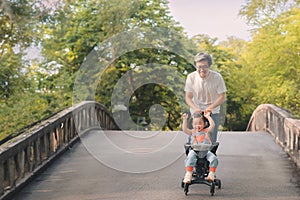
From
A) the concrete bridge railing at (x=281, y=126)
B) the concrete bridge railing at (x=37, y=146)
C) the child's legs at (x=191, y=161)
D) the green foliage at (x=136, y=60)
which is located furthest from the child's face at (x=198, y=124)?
the green foliage at (x=136, y=60)

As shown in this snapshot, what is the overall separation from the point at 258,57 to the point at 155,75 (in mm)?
5549

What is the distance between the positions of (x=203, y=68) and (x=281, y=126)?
5.11 metres

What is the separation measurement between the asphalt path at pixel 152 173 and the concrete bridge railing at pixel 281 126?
7.6 inches

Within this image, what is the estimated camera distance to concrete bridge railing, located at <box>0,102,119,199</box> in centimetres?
643

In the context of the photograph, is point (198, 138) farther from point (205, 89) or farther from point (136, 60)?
point (136, 60)

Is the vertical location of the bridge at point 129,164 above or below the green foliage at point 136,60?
below

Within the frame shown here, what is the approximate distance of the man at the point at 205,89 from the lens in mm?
6355

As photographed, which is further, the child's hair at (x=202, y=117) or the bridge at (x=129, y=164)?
the bridge at (x=129, y=164)

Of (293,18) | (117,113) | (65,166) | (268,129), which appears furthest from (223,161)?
(117,113)

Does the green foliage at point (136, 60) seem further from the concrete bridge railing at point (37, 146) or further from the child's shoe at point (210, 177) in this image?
the child's shoe at point (210, 177)

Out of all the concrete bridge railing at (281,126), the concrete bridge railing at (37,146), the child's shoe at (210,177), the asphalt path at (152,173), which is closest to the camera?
the child's shoe at (210,177)

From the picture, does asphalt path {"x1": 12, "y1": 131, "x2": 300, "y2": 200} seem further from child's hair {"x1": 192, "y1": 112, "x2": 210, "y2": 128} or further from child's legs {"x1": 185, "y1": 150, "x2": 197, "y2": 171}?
child's hair {"x1": 192, "y1": 112, "x2": 210, "y2": 128}

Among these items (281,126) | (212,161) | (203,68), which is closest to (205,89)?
(203,68)

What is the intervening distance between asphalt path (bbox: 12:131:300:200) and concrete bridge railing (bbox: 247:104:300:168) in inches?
7.6
